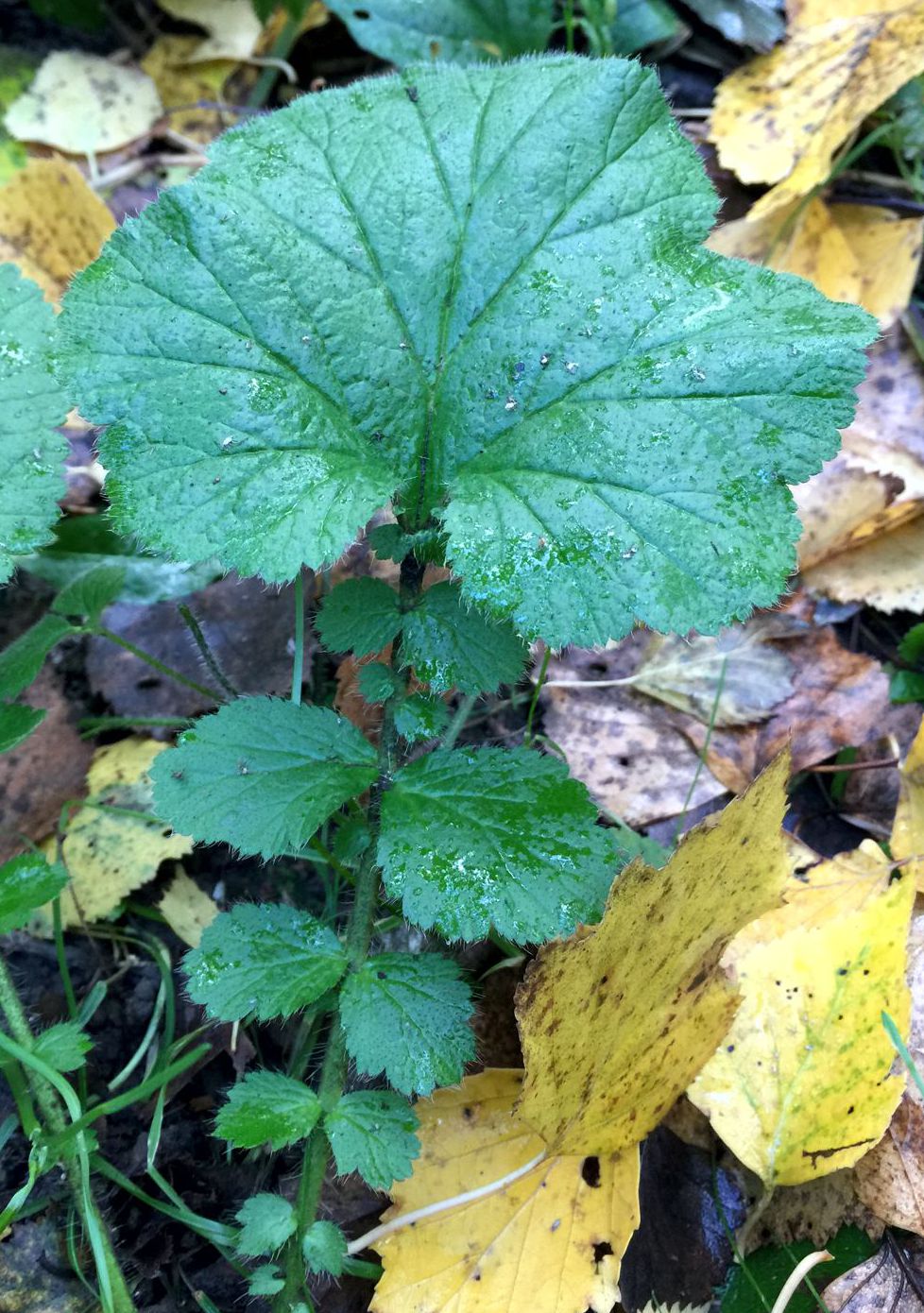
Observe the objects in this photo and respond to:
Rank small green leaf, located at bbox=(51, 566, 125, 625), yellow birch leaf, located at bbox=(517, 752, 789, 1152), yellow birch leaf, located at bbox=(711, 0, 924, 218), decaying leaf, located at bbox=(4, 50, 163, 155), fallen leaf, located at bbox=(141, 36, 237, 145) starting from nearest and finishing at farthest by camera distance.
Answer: yellow birch leaf, located at bbox=(517, 752, 789, 1152) < small green leaf, located at bbox=(51, 566, 125, 625) < yellow birch leaf, located at bbox=(711, 0, 924, 218) < decaying leaf, located at bbox=(4, 50, 163, 155) < fallen leaf, located at bbox=(141, 36, 237, 145)

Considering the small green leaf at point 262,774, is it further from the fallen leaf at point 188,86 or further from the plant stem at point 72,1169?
the fallen leaf at point 188,86

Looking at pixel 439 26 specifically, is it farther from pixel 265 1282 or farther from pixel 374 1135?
pixel 265 1282

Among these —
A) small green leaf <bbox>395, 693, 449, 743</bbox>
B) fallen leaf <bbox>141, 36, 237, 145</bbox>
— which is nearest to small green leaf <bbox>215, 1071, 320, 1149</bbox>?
small green leaf <bbox>395, 693, 449, 743</bbox>

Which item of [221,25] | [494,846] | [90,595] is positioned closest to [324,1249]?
[494,846]

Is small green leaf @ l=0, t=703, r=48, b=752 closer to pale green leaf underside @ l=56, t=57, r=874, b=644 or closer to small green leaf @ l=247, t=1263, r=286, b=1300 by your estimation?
pale green leaf underside @ l=56, t=57, r=874, b=644

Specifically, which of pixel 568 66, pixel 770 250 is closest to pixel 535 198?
pixel 568 66
